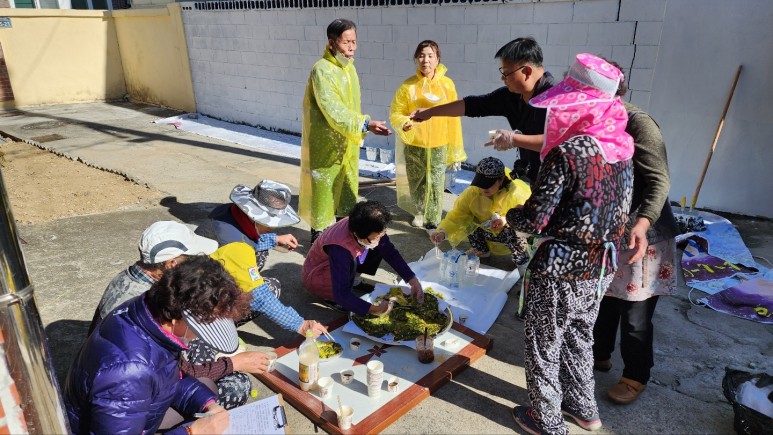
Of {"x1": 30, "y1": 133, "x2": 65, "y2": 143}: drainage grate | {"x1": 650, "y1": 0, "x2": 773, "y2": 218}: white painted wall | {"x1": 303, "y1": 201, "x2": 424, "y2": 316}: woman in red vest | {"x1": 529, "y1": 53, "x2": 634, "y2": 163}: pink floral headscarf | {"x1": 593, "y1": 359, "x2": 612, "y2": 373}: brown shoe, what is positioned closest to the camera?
{"x1": 529, "y1": 53, "x2": 634, "y2": 163}: pink floral headscarf

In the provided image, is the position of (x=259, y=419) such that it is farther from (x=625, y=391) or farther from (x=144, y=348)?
(x=625, y=391)

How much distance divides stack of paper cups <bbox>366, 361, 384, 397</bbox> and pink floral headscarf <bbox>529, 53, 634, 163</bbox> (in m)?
1.34

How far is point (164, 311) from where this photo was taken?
70.8 inches

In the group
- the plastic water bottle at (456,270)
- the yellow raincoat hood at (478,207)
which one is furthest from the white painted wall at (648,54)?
the plastic water bottle at (456,270)

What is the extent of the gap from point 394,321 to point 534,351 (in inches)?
41.7

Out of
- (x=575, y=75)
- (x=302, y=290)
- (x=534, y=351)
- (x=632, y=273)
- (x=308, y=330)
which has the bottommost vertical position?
(x=302, y=290)

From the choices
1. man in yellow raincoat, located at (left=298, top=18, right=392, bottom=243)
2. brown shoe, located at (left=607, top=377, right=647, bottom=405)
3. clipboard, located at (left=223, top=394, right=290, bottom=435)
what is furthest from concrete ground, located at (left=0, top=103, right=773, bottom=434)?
man in yellow raincoat, located at (left=298, top=18, right=392, bottom=243)

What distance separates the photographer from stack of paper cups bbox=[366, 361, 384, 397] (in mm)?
2482

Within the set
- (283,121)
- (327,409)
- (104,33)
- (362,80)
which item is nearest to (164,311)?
(327,409)

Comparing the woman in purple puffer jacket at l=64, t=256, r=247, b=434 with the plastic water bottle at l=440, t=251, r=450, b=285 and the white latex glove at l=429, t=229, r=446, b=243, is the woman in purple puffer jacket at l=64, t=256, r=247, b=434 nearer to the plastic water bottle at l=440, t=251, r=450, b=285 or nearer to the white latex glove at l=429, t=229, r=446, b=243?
the plastic water bottle at l=440, t=251, r=450, b=285

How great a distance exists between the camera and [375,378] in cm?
250

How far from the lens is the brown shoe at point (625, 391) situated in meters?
2.59

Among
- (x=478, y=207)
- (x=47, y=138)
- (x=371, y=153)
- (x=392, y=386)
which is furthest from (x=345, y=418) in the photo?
(x=47, y=138)

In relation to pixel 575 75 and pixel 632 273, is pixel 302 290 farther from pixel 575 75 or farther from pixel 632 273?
pixel 575 75
